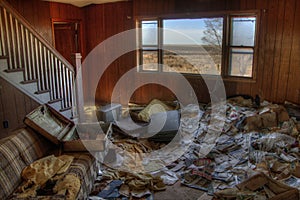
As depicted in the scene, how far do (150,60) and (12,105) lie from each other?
3023mm

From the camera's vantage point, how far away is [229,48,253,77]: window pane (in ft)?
16.0

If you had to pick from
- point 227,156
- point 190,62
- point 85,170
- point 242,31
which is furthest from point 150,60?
point 85,170

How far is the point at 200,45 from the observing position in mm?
5332

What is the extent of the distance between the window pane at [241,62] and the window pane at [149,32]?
1.69 m

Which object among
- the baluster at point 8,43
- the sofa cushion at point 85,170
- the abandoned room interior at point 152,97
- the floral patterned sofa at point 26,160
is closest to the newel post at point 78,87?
the abandoned room interior at point 152,97

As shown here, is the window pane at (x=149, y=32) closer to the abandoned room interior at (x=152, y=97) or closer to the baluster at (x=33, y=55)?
the abandoned room interior at (x=152, y=97)

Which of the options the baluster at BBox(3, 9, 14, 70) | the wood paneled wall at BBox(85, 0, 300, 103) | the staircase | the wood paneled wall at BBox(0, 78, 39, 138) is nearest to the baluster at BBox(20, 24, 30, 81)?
the staircase

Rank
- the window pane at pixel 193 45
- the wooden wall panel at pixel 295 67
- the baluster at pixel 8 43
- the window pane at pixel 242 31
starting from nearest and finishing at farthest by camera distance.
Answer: the baluster at pixel 8 43 < the wooden wall panel at pixel 295 67 < the window pane at pixel 242 31 < the window pane at pixel 193 45

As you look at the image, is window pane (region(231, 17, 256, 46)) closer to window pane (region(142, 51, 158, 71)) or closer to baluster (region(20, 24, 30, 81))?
window pane (region(142, 51, 158, 71))

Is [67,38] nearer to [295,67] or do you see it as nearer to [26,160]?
[26,160]

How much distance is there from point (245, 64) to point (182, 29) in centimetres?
145

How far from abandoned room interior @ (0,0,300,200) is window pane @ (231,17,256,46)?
2 cm

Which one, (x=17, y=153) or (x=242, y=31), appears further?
(x=242, y=31)

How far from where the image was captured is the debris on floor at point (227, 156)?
289 cm
